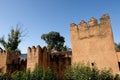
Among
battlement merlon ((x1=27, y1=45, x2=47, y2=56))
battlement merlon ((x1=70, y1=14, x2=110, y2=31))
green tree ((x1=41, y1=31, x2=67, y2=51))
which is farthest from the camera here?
green tree ((x1=41, y1=31, x2=67, y2=51))

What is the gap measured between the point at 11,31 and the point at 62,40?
17258 millimetres

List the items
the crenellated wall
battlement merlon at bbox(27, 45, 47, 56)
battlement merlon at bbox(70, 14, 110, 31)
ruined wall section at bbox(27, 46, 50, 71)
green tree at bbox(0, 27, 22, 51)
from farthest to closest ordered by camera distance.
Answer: green tree at bbox(0, 27, 22, 51) < battlement merlon at bbox(27, 45, 47, 56) < the crenellated wall < ruined wall section at bbox(27, 46, 50, 71) < battlement merlon at bbox(70, 14, 110, 31)

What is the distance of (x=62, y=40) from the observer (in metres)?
41.9

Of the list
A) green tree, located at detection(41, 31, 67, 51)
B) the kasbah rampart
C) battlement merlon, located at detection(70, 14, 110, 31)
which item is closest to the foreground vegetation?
the kasbah rampart

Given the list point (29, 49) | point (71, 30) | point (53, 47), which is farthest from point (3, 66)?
point (53, 47)

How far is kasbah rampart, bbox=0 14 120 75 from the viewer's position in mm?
14797

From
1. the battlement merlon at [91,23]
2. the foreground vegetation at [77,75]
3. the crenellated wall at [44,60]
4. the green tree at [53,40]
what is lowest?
the foreground vegetation at [77,75]

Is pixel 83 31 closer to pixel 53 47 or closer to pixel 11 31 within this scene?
pixel 11 31

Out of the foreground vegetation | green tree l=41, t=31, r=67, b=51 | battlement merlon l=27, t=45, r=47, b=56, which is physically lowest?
the foreground vegetation

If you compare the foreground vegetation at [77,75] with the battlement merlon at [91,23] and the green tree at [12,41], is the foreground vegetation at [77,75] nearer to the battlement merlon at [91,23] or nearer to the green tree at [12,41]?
the battlement merlon at [91,23]

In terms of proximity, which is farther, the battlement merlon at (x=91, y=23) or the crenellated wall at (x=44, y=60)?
the crenellated wall at (x=44, y=60)

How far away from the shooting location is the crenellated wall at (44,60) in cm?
1653

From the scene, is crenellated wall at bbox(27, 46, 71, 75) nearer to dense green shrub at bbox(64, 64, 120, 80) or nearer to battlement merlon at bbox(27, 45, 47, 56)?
battlement merlon at bbox(27, 45, 47, 56)

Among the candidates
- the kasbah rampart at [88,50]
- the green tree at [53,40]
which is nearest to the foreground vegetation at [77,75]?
the kasbah rampart at [88,50]
